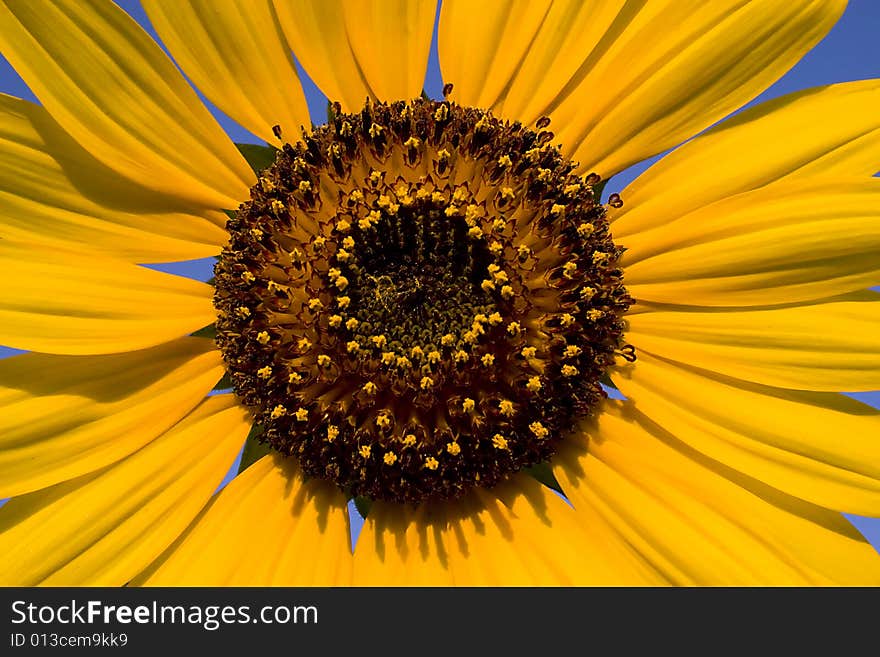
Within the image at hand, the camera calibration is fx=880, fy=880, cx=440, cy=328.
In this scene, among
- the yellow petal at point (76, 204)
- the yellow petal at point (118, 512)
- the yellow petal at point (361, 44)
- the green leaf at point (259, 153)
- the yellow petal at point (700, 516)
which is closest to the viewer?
the yellow petal at point (700, 516)

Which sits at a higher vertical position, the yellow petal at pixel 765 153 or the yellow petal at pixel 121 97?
the yellow petal at pixel 121 97

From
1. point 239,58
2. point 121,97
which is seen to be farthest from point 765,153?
point 121,97

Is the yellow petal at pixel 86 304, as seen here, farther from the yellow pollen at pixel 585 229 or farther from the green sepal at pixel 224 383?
the yellow pollen at pixel 585 229

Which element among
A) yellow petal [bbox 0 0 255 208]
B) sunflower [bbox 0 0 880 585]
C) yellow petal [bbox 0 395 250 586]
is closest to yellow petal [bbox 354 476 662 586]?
sunflower [bbox 0 0 880 585]

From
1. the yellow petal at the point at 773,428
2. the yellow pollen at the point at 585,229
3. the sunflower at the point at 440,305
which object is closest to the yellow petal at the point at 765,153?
the sunflower at the point at 440,305

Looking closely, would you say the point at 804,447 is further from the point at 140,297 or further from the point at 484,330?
the point at 140,297
